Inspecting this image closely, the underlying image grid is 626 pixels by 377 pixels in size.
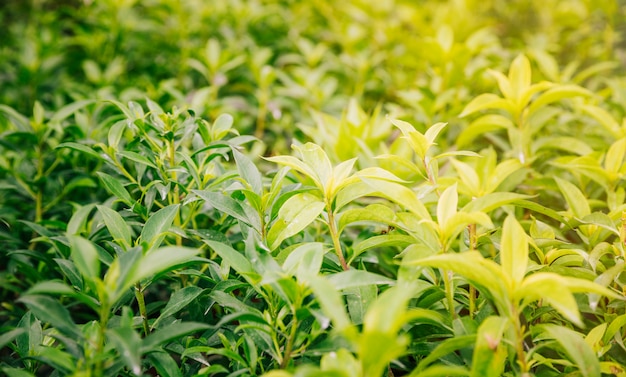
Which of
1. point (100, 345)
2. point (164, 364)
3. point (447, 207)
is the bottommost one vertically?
point (164, 364)

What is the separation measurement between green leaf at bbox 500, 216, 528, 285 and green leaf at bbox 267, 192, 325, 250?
0.38 meters

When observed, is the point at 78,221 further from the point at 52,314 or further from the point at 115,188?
the point at 52,314

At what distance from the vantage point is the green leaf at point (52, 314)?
838 millimetres

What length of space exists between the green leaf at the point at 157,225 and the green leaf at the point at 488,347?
2.22 ft

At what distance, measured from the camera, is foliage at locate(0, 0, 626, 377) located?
34.2 inches

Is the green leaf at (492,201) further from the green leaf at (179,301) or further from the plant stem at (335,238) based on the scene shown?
the green leaf at (179,301)

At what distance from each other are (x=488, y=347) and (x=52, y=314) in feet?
2.59

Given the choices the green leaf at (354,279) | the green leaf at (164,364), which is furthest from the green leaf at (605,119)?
the green leaf at (164,364)

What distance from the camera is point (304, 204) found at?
3.72 feet

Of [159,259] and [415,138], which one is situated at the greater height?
[415,138]

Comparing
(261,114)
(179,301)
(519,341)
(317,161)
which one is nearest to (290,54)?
(261,114)

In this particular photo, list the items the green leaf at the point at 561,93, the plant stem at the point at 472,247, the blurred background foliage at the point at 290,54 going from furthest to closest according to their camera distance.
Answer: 1. the blurred background foliage at the point at 290,54
2. the green leaf at the point at 561,93
3. the plant stem at the point at 472,247

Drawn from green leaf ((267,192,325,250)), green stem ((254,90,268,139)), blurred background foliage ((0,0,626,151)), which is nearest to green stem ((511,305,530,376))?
Result: green leaf ((267,192,325,250))

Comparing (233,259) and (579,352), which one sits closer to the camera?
(579,352)
